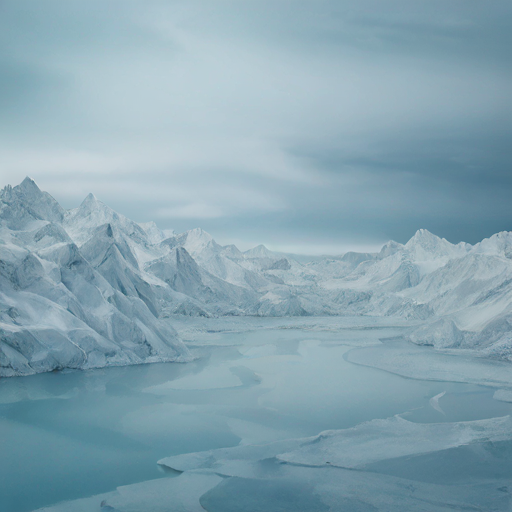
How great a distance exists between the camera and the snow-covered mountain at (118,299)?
12.8 meters

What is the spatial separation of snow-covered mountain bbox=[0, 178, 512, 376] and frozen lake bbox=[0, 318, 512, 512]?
36.3 inches

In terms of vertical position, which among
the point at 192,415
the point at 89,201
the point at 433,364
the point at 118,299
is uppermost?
the point at 89,201

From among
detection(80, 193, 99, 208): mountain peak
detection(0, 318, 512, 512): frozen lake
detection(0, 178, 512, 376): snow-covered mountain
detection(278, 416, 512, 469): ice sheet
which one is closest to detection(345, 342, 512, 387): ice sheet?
detection(0, 318, 512, 512): frozen lake

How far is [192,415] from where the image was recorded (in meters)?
9.16

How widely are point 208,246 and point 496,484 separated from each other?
59.0 meters

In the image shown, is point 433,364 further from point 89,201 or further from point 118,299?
point 89,201

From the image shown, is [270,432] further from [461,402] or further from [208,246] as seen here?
[208,246]

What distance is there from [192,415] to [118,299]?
8.28 meters

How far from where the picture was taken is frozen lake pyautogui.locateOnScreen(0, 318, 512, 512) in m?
6.31

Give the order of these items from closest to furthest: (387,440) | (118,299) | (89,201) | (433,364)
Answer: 1. (387,440)
2. (433,364)
3. (118,299)
4. (89,201)

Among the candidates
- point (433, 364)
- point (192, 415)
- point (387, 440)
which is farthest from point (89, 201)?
point (387, 440)

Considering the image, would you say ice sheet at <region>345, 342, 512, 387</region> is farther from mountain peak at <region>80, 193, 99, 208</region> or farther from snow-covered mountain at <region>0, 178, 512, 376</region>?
mountain peak at <region>80, 193, 99, 208</region>

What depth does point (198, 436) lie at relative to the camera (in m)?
7.89

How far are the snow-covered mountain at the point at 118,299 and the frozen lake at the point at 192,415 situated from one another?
0.92m
